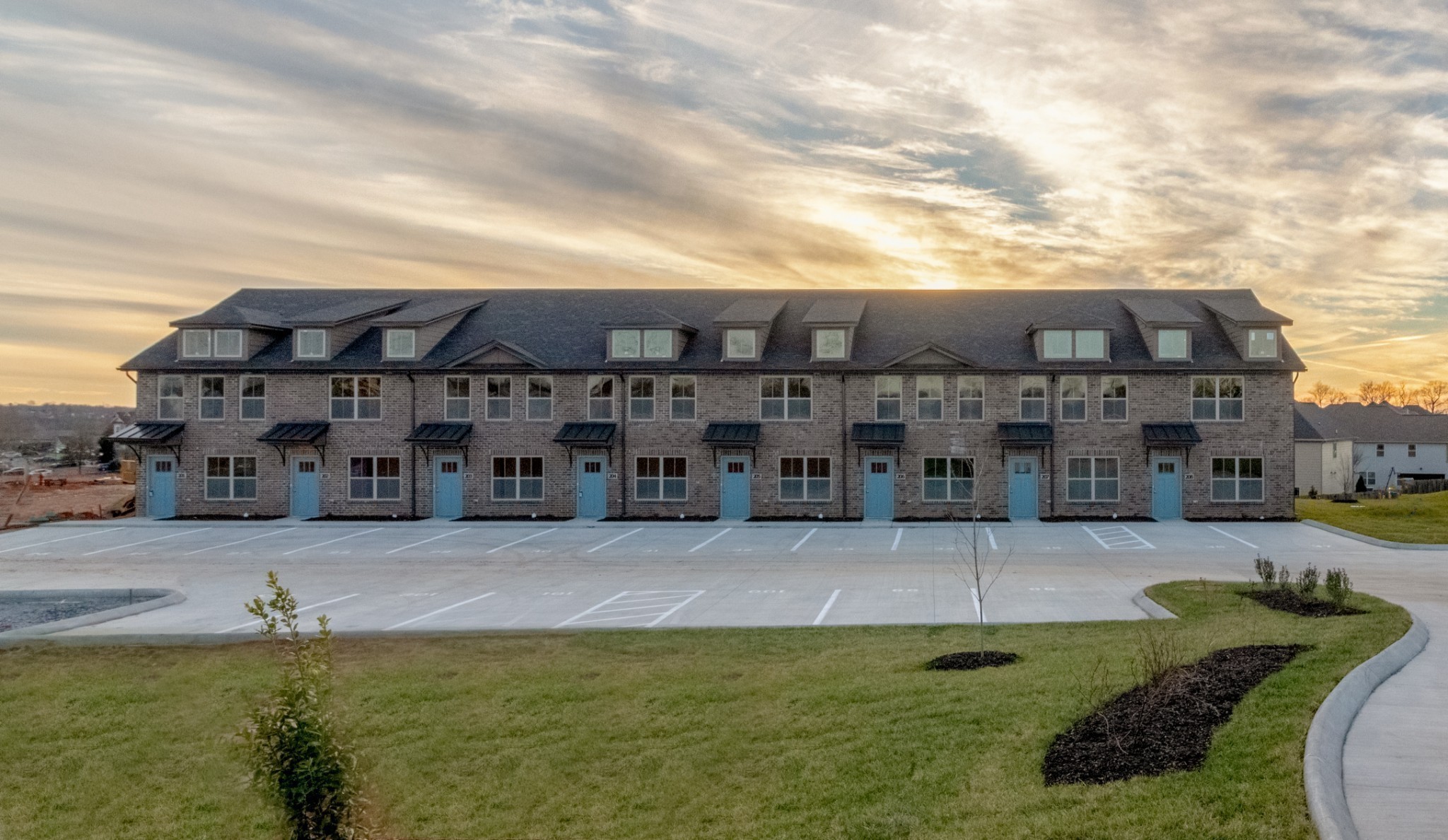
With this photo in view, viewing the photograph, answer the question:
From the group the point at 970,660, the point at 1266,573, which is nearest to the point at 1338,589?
the point at 1266,573

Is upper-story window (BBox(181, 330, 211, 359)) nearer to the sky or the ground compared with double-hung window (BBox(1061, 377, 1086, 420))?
nearer to the sky

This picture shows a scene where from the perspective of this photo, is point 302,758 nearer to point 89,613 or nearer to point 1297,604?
point 1297,604

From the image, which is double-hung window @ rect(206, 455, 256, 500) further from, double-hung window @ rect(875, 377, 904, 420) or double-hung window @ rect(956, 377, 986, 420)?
double-hung window @ rect(956, 377, 986, 420)

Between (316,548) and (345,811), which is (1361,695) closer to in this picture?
Answer: (345,811)

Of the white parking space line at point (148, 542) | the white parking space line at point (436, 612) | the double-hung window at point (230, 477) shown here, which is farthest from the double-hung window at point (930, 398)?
the white parking space line at point (148, 542)

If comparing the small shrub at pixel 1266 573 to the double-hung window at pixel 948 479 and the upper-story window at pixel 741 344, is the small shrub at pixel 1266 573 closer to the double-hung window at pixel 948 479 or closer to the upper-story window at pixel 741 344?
the double-hung window at pixel 948 479

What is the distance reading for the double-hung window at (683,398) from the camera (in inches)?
1410

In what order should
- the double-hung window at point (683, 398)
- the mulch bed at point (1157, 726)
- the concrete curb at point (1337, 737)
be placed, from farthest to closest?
the double-hung window at point (683, 398) → the mulch bed at point (1157, 726) → the concrete curb at point (1337, 737)

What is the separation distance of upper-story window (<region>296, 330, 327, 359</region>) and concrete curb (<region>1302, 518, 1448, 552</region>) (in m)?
38.4

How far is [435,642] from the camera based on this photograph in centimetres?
1405

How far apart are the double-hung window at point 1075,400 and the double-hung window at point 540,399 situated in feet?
67.4

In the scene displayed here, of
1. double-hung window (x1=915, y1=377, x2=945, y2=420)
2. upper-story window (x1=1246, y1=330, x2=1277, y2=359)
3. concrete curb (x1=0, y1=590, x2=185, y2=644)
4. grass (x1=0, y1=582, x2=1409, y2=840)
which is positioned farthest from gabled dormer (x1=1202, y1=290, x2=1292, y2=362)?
concrete curb (x1=0, y1=590, x2=185, y2=644)

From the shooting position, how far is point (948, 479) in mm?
34531

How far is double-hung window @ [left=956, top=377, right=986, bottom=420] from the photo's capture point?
34.8 metres
